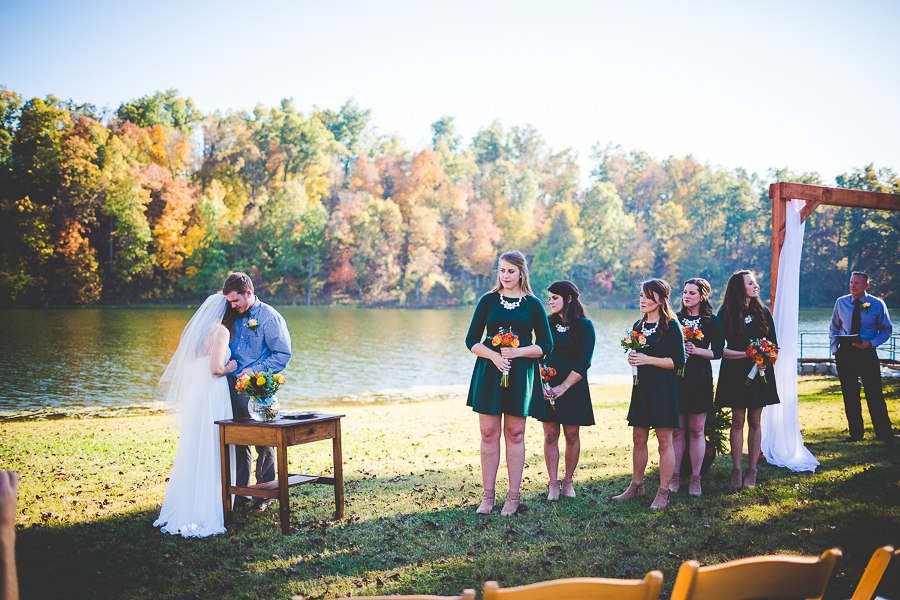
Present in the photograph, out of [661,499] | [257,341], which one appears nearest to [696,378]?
[661,499]

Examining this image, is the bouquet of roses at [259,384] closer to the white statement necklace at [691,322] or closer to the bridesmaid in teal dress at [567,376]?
the bridesmaid in teal dress at [567,376]

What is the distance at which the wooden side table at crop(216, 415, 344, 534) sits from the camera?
5027 mm

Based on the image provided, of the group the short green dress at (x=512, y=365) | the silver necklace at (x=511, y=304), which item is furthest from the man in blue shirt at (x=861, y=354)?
the silver necklace at (x=511, y=304)

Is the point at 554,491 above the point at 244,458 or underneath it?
underneath

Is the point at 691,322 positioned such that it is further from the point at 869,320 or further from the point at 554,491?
the point at 869,320

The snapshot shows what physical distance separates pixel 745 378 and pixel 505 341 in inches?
A: 116

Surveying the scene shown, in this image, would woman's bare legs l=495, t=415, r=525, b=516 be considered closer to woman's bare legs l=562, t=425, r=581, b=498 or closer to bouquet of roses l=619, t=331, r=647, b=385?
woman's bare legs l=562, t=425, r=581, b=498

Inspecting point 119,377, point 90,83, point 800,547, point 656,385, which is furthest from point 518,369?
point 90,83

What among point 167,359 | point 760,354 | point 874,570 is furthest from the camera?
point 167,359

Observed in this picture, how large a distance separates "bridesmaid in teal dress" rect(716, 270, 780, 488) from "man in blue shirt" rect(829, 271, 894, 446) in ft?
9.17

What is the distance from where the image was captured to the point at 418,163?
215 ft

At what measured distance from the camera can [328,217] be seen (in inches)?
2288

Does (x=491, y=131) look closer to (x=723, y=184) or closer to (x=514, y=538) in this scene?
(x=723, y=184)

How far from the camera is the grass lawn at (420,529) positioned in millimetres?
4324
